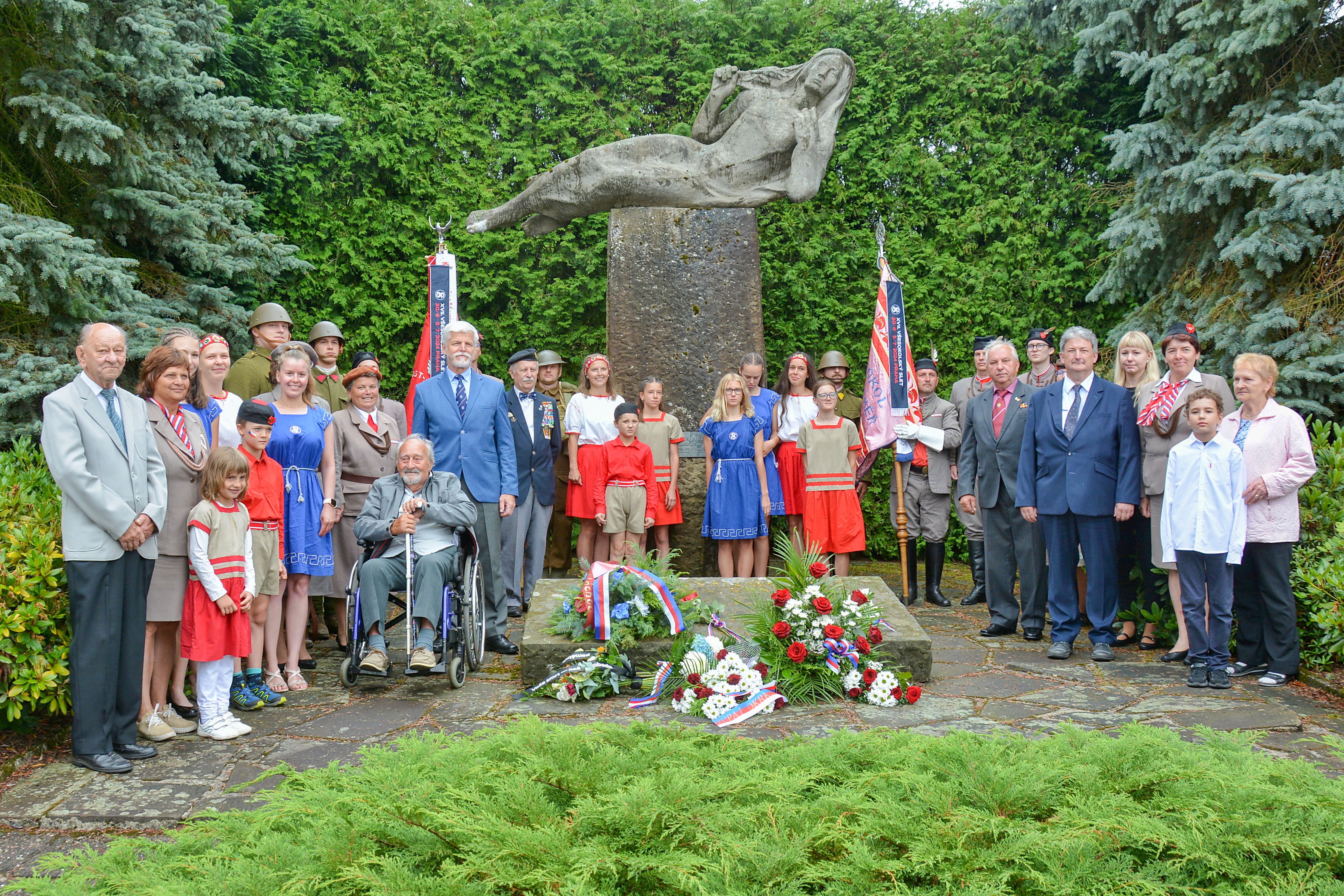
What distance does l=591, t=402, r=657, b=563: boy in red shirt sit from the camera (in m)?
6.90

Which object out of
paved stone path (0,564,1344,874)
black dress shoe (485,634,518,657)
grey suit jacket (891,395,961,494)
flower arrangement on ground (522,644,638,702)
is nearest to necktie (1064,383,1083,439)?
paved stone path (0,564,1344,874)

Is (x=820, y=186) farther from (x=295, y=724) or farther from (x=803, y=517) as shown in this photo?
(x=295, y=724)

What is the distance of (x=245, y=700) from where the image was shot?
4.75 metres

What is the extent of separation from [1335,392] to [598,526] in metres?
5.37

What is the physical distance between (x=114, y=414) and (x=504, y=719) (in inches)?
81.7

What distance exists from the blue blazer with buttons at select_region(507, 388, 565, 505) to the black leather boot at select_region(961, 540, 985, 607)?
3.15 metres

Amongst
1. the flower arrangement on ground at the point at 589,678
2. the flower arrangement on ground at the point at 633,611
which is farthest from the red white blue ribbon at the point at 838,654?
the flower arrangement on ground at the point at 589,678

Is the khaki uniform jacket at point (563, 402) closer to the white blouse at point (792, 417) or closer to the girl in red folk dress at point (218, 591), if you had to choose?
the white blouse at point (792, 417)

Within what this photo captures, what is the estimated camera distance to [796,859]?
2.00 metres

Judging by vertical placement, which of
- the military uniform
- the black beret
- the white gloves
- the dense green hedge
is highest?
the dense green hedge

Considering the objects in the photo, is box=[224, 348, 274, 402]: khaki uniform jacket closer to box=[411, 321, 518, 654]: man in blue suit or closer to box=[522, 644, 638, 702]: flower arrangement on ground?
box=[411, 321, 518, 654]: man in blue suit

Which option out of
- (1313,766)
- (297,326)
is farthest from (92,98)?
(1313,766)

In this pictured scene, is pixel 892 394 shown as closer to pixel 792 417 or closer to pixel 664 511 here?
pixel 792 417

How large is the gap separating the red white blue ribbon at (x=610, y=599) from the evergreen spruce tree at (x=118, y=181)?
10.4 feet
